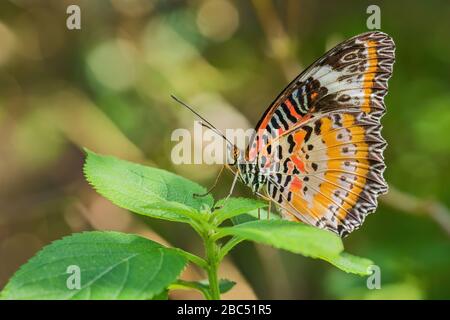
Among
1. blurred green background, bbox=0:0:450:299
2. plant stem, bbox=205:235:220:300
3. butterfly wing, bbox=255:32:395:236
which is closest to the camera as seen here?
plant stem, bbox=205:235:220:300

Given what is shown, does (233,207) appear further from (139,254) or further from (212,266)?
(139,254)

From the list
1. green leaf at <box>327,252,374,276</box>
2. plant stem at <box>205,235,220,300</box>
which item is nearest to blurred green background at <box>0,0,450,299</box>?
green leaf at <box>327,252,374,276</box>

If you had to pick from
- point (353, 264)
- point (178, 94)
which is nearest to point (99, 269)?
point (353, 264)

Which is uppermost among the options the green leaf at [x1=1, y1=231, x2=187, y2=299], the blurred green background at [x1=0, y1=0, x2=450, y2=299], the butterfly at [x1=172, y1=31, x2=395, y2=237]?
the blurred green background at [x1=0, y1=0, x2=450, y2=299]

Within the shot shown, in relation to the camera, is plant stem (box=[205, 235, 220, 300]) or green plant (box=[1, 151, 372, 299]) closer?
green plant (box=[1, 151, 372, 299])

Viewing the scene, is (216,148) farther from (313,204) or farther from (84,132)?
(313,204)

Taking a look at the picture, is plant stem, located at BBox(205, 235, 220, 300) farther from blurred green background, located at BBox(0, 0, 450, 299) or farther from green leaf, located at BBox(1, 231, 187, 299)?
blurred green background, located at BBox(0, 0, 450, 299)

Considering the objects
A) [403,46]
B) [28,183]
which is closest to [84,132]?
[28,183]

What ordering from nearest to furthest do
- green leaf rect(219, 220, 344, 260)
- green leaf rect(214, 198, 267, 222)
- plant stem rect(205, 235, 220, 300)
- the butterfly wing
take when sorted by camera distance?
green leaf rect(219, 220, 344, 260)
plant stem rect(205, 235, 220, 300)
green leaf rect(214, 198, 267, 222)
the butterfly wing

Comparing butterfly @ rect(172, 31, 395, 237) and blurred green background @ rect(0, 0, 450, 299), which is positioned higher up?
blurred green background @ rect(0, 0, 450, 299)
